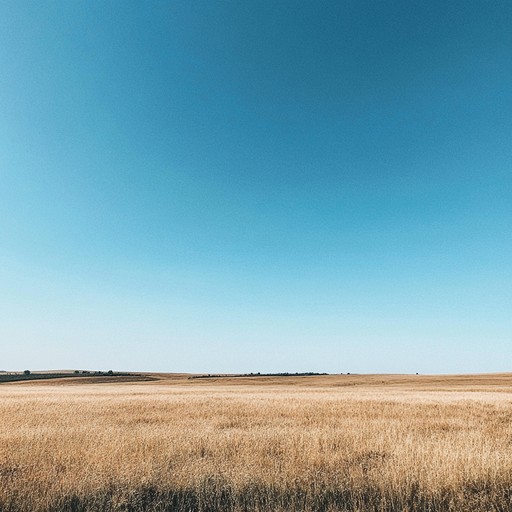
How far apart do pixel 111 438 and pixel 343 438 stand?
7267 mm

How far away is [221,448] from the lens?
11055 millimetres

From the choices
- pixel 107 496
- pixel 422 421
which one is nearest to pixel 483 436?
pixel 422 421

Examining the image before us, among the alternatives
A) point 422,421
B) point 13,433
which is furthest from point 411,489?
point 13,433

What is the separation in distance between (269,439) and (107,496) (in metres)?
6.16

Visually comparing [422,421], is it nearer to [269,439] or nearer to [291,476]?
[269,439]

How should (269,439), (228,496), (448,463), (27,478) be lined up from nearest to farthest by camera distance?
1. (228,496)
2. (27,478)
3. (448,463)
4. (269,439)

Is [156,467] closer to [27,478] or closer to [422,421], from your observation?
[27,478]

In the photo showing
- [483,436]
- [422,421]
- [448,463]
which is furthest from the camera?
[422,421]

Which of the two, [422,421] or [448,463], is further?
[422,421]

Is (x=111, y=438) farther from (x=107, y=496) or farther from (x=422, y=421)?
(x=422, y=421)

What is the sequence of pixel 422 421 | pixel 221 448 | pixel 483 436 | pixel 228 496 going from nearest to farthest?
pixel 228 496
pixel 221 448
pixel 483 436
pixel 422 421

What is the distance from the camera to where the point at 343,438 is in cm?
1256

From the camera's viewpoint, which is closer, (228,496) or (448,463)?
(228,496)

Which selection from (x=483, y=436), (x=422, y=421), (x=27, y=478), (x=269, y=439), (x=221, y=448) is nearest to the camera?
(x=27, y=478)
